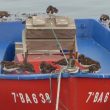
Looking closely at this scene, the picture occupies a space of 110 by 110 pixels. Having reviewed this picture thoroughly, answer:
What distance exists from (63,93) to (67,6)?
18804mm

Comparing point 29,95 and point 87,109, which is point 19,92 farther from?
point 87,109

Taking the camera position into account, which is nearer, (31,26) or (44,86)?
(44,86)

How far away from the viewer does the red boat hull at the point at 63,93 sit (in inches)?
429

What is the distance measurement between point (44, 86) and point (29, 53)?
112 inches

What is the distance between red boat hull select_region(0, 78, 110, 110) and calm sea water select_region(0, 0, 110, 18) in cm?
1413

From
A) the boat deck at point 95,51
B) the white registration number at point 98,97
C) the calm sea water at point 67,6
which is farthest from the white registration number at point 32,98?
the calm sea water at point 67,6

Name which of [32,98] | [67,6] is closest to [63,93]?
[32,98]

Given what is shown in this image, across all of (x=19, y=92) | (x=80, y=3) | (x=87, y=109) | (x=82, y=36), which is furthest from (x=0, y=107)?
(x=80, y=3)

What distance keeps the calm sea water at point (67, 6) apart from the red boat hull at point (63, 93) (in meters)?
14.1

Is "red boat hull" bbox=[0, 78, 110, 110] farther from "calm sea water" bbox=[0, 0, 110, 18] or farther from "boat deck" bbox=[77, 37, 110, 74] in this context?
"calm sea water" bbox=[0, 0, 110, 18]

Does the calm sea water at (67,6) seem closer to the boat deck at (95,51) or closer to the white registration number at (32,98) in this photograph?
the boat deck at (95,51)

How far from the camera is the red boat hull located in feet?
35.8

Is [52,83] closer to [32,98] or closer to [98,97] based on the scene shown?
[32,98]

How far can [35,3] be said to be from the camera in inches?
1243
